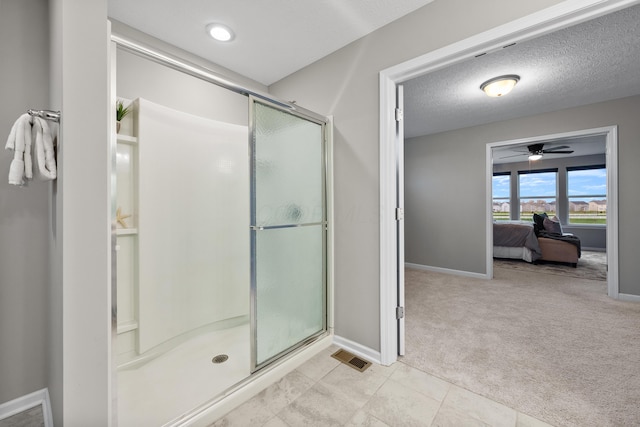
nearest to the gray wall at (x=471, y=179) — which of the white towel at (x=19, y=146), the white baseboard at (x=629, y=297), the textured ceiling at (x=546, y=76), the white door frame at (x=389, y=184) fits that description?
the white baseboard at (x=629, y=297)

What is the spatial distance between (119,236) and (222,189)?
0.86m

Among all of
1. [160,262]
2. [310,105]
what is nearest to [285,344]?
[160,262]

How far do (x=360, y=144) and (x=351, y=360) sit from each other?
1622 mm

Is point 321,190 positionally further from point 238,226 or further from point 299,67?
point 299,67

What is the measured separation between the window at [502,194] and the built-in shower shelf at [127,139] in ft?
29.2

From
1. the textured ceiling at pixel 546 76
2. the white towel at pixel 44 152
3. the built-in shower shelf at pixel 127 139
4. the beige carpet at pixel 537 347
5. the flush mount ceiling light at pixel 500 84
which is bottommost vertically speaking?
the beige carpet at pixel 537 347

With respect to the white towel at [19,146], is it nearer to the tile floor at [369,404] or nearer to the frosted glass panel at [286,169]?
the frosted glass panel at [286,169]

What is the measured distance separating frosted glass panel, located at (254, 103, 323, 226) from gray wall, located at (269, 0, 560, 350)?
0.70 ft

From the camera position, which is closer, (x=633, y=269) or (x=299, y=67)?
(x=299, y=67)

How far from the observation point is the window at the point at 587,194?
646 cm

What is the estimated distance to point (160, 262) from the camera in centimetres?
191

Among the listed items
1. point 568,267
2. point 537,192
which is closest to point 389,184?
point 568,267

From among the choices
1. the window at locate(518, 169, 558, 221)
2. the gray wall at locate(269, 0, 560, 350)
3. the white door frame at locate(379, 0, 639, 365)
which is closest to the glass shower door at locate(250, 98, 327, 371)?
the gray wall at locate(269, 0, 560, 350)

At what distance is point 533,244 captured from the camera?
4871 millimetres
